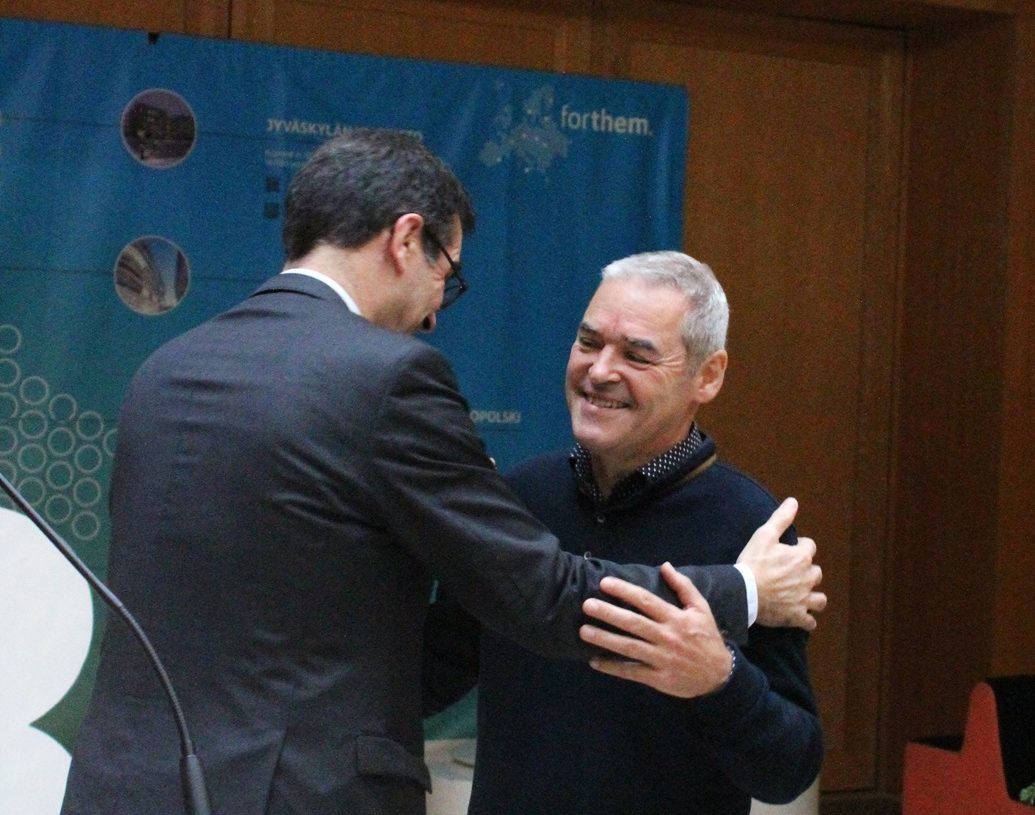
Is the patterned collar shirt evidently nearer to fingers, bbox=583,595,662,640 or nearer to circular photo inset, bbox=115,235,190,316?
fingers, bbox=583,595,662,640

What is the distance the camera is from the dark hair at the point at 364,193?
182 cm

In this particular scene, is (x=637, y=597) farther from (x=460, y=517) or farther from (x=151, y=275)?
(x=151, y=275)

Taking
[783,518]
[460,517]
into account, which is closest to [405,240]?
[460,517]

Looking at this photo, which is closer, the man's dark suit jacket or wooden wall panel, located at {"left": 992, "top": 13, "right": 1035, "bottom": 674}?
the man's dark suit jacket

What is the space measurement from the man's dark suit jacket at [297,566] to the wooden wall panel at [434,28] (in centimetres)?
253

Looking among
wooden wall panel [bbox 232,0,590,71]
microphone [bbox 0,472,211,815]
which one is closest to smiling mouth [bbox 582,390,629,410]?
microphone [bbox 0,472,211,815]

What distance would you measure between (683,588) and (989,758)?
8.64ft

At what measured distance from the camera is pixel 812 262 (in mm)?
4895

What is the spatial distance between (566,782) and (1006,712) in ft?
8.06

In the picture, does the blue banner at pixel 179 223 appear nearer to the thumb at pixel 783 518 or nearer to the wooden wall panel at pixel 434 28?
the wooden wall panel at pixel 434 28

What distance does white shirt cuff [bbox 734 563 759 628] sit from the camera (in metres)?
1.87

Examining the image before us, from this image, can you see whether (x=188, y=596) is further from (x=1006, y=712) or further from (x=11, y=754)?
(x=1006, y=712)

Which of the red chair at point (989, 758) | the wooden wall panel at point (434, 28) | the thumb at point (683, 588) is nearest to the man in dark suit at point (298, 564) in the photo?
the thumb at point (683, 588)

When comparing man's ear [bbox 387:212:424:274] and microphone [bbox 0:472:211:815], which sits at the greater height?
man's ear [bbox 387:212:424:274]
